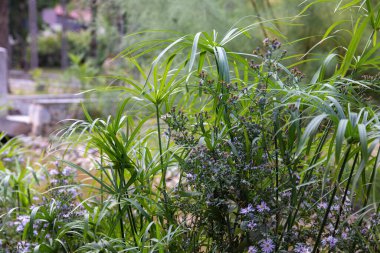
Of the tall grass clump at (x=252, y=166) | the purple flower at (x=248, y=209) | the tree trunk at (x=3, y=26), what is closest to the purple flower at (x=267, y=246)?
the tall grass clump at (x=252, y=166)

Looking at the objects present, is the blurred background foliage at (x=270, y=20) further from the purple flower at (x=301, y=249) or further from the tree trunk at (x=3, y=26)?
the tree trunk at (x=3, y=26)

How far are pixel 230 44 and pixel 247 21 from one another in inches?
12.1

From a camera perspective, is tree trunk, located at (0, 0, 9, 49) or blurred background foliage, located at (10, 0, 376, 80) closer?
blurred background foliage, located at (10, 0, 376, 80)

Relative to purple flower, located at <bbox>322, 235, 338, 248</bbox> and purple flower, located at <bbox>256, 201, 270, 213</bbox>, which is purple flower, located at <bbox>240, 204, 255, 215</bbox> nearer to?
purple flower, located at <bbox>256, 201, 270, 213</bbox>

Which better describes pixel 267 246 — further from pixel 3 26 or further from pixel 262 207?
pixel 3 26

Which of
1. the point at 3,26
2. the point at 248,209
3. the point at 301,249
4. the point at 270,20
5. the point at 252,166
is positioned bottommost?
the point at 301,249

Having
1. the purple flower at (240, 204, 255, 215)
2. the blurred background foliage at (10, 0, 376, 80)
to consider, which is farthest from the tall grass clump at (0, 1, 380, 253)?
the blurred background foliage at (10, 0, 376, 80)

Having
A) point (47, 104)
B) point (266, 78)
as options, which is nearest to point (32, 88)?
point (47, 104)

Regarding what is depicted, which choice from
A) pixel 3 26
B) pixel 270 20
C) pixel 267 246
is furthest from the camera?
pixel 3 26

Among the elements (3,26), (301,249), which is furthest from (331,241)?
(3,26)

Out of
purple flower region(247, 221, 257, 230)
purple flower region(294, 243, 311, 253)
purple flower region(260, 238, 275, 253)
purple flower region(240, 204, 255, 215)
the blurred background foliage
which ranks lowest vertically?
purple flower region(294, 243, 311, 253)

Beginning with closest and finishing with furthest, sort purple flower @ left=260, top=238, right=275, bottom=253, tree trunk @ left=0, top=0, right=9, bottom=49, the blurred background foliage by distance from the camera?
1. purple flower @ left=260, top=238, right=275, bottom=253
2. the blurred background foliage
3. tree trunk @ left=0, top=0, right=9, bottom=49

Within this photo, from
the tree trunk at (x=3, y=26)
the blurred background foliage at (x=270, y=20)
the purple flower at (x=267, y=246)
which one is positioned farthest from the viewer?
the tree trunk at (x=3, y=26)

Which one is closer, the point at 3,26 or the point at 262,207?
the point at 262,207
